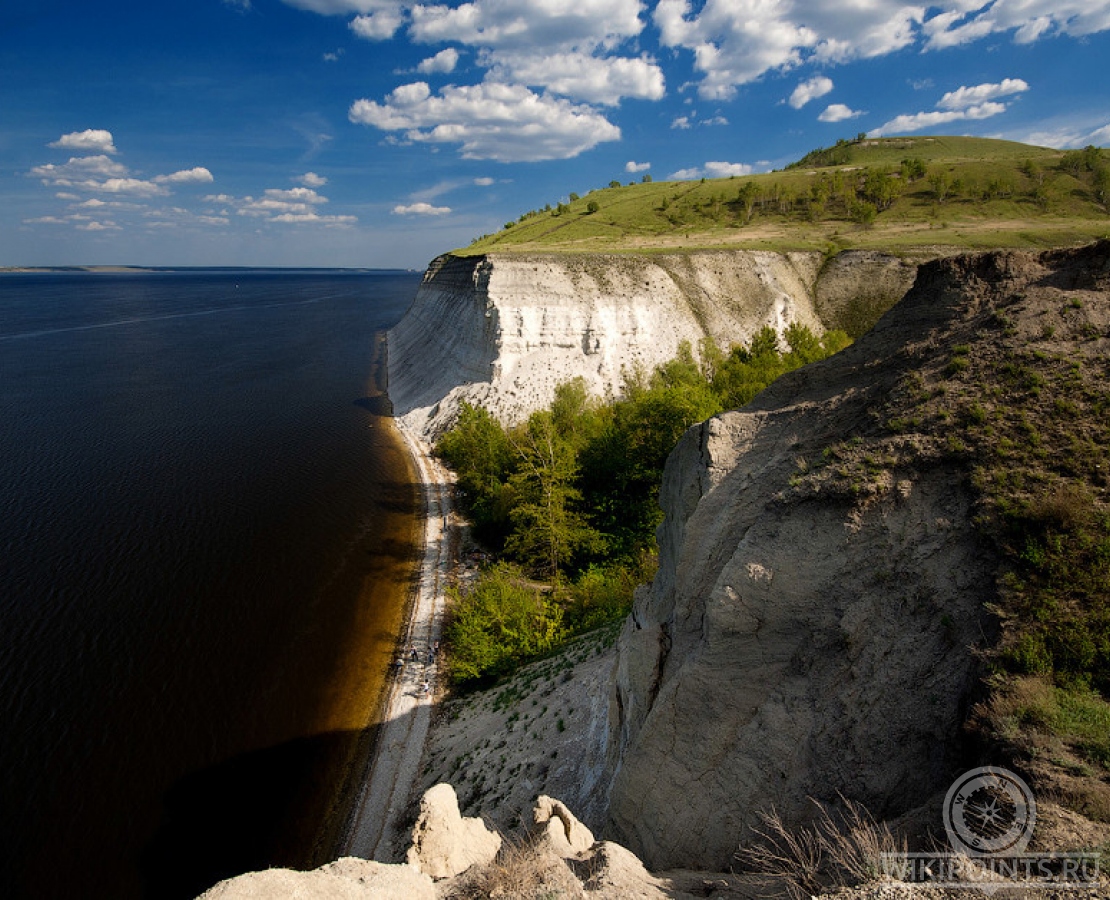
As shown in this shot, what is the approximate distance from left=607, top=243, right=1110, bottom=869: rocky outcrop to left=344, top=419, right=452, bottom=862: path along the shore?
10.2 meters

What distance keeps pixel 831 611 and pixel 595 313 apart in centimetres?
4220


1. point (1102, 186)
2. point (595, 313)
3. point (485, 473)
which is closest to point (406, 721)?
point (485, 473)

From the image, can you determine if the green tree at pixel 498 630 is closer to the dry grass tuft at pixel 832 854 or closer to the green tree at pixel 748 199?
the dry grass tuft at pixel 832 854

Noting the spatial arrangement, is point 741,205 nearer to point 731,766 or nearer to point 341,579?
point 341,579

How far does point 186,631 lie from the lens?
86.7 feet

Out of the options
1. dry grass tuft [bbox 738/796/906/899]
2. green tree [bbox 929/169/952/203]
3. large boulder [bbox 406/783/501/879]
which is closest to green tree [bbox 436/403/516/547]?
large boulder [bbox 406/783/501/879]

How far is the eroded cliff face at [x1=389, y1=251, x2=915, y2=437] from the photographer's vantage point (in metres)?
48.1

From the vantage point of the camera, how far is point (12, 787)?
64.0 feet

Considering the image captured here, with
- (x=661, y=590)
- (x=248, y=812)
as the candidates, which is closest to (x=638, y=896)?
(x=661, y=590)

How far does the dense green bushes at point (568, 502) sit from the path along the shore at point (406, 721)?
1.62 metres

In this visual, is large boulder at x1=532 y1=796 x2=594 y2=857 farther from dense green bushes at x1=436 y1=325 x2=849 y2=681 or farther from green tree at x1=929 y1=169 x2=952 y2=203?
green tree at x1=929 y1=169 x2=952 y2=203

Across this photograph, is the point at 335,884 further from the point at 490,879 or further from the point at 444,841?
the point at 444,841

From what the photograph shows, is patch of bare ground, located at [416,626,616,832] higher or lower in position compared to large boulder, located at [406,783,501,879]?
lower

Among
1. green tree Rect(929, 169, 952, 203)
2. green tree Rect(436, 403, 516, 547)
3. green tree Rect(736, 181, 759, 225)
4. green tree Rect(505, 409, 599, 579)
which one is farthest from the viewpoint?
green tree Rect(736, 181, 759, 225)
